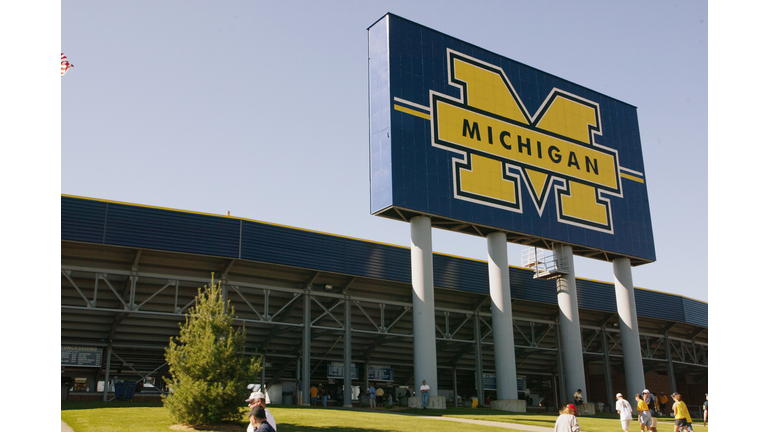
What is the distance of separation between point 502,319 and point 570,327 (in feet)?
19.8

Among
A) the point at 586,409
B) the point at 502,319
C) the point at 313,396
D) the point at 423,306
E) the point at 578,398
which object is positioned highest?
the point at 423,306

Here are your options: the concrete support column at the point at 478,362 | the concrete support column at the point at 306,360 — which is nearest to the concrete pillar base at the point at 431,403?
the concrete support column at the point at 306,360

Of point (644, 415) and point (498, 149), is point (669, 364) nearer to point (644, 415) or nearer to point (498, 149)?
point (498, 149)

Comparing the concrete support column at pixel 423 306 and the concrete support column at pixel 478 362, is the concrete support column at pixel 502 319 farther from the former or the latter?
the concrete support column at pixel 478 362

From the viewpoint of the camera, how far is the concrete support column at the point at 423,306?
2986 centimetres

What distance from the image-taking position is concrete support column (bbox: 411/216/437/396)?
29.9 m

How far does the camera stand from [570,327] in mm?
36844

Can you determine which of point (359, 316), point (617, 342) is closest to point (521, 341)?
point (617, 342)

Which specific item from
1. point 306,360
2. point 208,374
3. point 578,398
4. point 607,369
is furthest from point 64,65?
point 607,369

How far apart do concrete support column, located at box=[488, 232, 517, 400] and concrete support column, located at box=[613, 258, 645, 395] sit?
33.7 ft

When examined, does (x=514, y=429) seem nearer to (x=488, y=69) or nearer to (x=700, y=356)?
(x=488, y=69)

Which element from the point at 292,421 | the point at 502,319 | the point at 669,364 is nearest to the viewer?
the point at 292,421

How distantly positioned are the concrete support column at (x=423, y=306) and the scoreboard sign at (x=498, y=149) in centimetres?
104

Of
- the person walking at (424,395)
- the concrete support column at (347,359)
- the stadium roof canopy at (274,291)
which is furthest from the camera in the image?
the concrete support column at (347,359)
